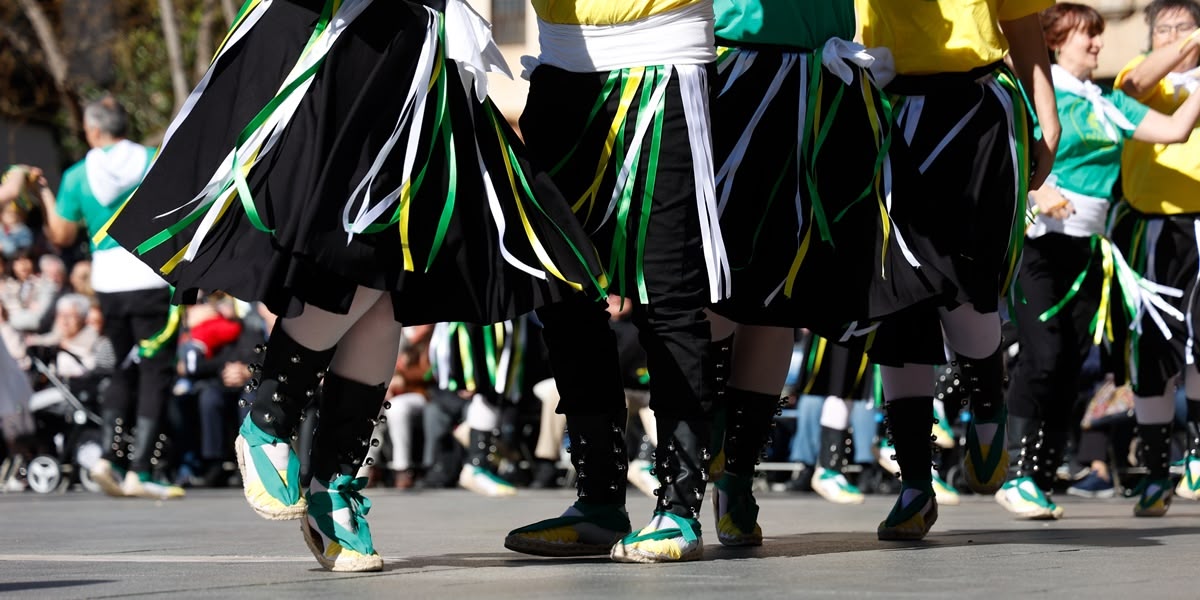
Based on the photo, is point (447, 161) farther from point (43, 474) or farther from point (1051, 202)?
point (43, 474)

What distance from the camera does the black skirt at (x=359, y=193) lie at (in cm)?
389

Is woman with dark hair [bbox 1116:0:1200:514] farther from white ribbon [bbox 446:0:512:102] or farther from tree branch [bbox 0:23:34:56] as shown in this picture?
tree branch [bbox 0:23:34:56]

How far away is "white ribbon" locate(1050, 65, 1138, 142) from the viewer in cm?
690

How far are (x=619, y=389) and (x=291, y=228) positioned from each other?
1.20 meters

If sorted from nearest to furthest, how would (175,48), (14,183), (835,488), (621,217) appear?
(621,217) < (14,183) < (835,488) < (175,48)

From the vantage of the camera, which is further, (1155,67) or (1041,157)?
(1155,67)

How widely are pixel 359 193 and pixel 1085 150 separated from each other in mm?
4016

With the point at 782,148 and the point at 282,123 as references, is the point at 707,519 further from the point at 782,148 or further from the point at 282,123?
the point at 282,123

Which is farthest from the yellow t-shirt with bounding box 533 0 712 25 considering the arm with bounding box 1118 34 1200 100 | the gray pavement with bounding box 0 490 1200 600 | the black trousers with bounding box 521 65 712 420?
the arm with bounding box 1118 34 1200 100

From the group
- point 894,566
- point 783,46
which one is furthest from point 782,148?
point 894,566

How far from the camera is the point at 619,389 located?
4.74 m

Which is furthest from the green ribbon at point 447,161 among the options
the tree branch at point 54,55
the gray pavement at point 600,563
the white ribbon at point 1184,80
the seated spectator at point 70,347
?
the tree branch at point 54,55

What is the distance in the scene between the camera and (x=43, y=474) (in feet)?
38.1

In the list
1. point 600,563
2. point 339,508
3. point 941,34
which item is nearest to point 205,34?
point 941,34
